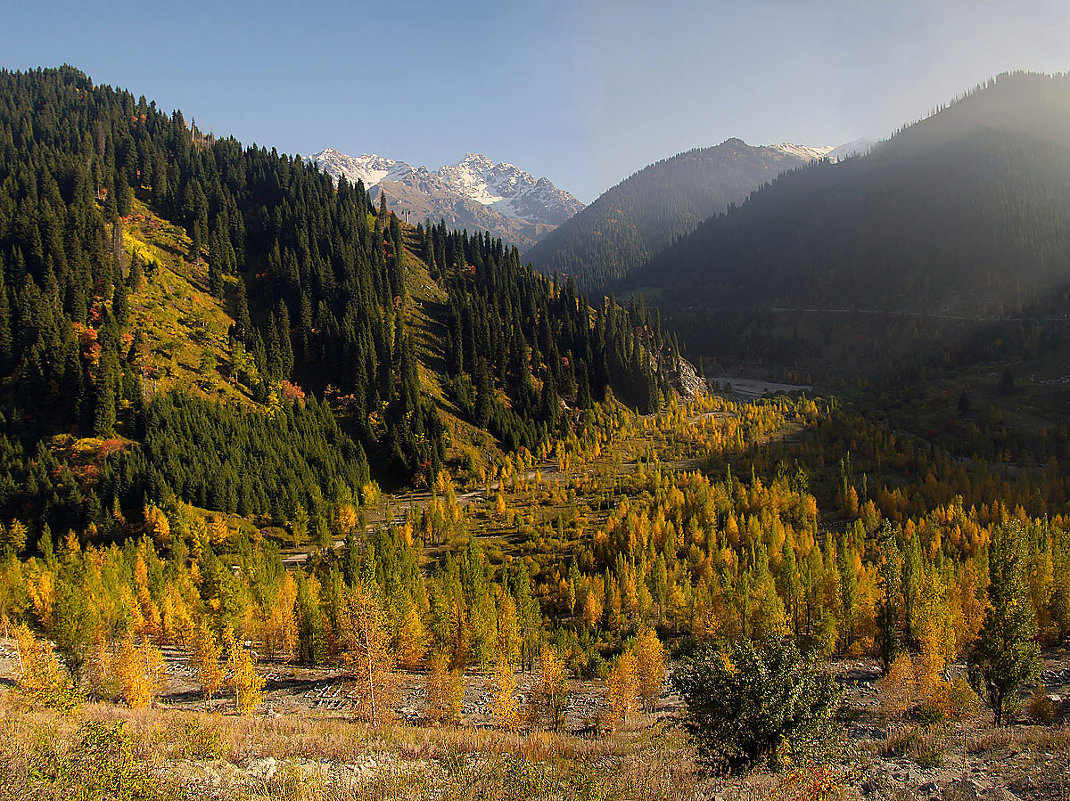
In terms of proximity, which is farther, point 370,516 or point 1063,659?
point 370,516

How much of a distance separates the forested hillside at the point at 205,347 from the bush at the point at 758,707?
9333 cm

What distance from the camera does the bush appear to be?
23.9 meters

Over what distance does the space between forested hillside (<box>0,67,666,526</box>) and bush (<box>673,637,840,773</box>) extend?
306 feet

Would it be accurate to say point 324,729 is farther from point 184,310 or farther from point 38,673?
point 184,310

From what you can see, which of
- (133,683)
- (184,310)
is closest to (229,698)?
(133,683)

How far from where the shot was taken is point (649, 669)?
56.7 m

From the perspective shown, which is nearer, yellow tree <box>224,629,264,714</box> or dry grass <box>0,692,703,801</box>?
dry grass <box>0,692,703,801</box>

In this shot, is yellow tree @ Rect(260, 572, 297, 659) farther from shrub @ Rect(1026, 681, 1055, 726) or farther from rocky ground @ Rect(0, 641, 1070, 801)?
shrub @ Rect(1026, 681, 1055, 726)

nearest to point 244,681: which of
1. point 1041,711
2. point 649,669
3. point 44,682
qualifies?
point 44,682

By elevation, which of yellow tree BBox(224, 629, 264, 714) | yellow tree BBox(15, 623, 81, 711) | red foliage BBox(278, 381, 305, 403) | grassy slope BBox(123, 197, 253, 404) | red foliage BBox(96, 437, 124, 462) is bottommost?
yellow tree BBox(224, 629, 264, 714)

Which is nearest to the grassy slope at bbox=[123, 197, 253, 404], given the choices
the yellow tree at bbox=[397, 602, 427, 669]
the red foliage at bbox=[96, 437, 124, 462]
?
the red foliage at bbox=[96, 437, 124, 462]

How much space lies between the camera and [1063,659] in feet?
210

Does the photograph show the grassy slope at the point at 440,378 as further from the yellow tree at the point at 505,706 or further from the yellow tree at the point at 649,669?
the yellow tree at the point at 505,706

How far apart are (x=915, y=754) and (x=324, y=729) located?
33805 millimetres
